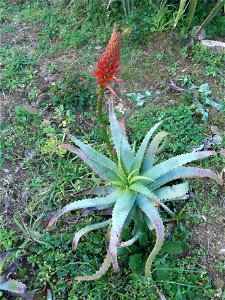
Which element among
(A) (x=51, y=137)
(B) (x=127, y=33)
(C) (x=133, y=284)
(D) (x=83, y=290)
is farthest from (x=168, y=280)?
(B) (x=127, y=33)

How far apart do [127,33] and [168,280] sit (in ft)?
Answer: 8.11

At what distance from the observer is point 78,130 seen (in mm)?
3422

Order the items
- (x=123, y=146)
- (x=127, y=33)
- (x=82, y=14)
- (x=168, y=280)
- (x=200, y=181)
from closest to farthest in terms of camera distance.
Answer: (x=168, y=280) < (x=123, y=146) < (x=200, y=181) < (x=127, y=33) < (x=82, y=14)

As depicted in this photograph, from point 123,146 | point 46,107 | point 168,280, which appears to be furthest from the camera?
point 46,107

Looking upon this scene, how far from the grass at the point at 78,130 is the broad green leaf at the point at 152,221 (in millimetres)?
253

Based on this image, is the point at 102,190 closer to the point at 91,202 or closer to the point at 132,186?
the point at 91,202

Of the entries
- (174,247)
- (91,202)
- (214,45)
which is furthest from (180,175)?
(214,45)

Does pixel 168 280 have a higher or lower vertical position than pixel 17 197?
lower

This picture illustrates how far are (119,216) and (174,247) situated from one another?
0.44m

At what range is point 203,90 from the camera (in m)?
3.49

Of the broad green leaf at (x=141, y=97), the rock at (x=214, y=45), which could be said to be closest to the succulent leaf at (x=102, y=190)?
the broad green leaf at (x=141, y=97)

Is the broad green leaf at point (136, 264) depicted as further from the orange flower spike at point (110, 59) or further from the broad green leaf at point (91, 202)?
the orange flower spike at point (110, 59)

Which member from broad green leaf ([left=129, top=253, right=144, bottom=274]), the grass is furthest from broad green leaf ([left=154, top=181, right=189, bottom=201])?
broad green leaf ([left=129, top=253, right=144, bottom=274])

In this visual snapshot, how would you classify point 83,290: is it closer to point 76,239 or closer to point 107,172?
point 76,239
